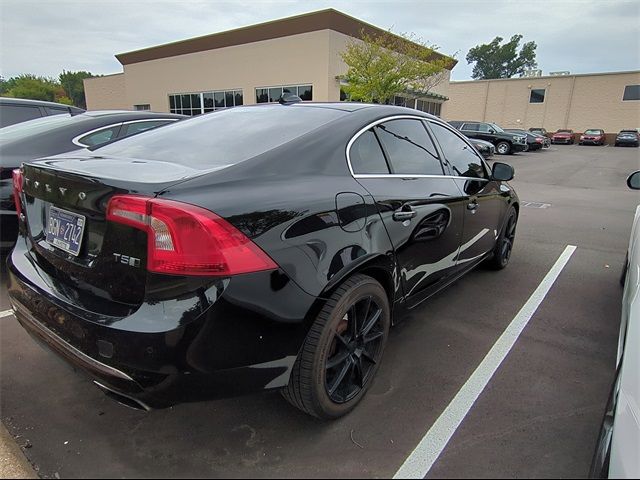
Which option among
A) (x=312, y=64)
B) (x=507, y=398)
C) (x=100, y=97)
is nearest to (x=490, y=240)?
(x=507, y=398)

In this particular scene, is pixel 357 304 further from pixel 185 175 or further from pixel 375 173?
pixel 185 175

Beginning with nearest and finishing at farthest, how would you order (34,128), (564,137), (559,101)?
1. (34,128)
2. (564,137)
3. (559,101)

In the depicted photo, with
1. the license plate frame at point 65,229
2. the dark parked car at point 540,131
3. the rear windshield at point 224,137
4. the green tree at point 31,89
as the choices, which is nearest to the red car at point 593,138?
the dark parked car at point 540,131

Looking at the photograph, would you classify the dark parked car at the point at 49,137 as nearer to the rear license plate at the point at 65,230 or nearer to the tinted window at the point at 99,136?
the tinted window at the point at 99,136

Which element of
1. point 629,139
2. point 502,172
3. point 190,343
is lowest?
point 629,139

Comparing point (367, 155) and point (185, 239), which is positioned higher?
point (367, 155)

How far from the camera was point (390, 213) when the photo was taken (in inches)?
94.1

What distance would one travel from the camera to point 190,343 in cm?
162

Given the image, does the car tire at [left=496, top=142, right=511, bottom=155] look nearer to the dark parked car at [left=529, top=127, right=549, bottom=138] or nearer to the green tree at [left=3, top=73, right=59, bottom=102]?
the dark parked car at [left=529, top=127, right=549, bottom=138]

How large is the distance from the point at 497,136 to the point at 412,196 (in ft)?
84.3

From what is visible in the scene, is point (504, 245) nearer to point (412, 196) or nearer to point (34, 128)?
point (412, 196)

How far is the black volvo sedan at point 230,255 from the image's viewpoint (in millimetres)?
1627

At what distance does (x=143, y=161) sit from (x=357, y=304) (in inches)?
51.2

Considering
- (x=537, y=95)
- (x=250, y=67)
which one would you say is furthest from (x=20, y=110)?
(x=537, y=95)
